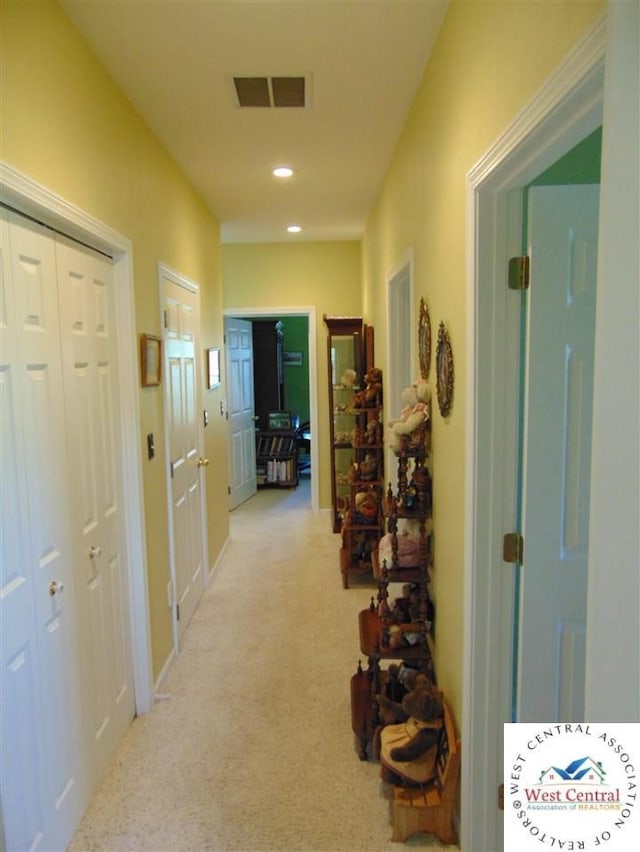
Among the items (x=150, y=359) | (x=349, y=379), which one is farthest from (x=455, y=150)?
(x=349, y=379)

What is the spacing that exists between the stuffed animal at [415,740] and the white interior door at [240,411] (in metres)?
4.16

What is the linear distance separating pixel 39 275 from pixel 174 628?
199 cm

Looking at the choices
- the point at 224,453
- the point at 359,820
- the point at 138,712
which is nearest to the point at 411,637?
the point at 359,820

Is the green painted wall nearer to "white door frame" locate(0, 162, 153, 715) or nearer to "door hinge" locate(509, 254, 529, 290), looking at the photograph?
"white door frame" locate(0, 162, 153, 715)

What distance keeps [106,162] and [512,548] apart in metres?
1.95

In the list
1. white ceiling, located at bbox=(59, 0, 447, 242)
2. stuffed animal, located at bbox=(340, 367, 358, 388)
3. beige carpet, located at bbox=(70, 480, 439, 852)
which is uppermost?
white ceiling, located at bbox=(59, 0, 447, 242)

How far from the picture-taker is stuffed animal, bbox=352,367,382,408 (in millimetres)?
4016

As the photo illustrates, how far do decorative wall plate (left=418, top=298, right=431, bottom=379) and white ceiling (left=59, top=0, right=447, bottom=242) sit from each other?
91 centimetres

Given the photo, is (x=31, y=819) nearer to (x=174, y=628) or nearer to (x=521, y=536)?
(x=174, y=628)

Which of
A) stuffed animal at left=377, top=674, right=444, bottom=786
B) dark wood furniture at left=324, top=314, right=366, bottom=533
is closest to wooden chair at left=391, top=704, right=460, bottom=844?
stuffed animal at left=377, top=674, right=444, bottom=786

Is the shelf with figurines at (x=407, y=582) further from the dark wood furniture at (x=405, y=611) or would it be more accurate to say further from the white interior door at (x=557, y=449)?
the white interior door at (x=557, y=449)

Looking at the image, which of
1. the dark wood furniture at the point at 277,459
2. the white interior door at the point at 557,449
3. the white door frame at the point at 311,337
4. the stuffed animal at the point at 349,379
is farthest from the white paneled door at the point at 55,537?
the dark wood furniture at the point at 277,459

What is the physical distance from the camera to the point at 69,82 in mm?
1709

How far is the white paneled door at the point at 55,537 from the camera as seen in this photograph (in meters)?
1.42
